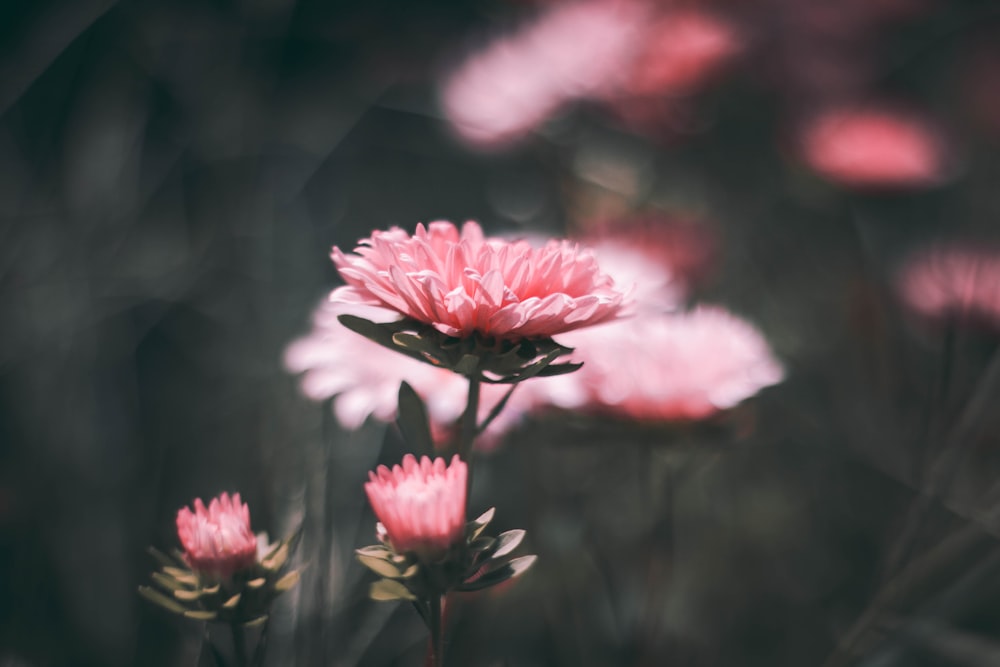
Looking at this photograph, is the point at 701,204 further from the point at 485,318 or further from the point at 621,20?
the point at 485,318

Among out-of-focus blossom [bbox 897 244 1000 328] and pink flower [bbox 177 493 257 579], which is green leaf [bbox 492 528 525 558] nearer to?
pink flower [bbox 177 493 257 579]

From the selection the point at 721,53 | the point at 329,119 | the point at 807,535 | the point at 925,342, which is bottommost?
the point at 807,535

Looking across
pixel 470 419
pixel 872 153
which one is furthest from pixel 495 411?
pixel 872 153

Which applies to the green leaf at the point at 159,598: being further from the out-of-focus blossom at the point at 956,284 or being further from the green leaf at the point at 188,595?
the out-of-focus blossom at the point at 956,284

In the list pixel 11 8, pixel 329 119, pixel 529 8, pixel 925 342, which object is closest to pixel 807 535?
pixel 925 342

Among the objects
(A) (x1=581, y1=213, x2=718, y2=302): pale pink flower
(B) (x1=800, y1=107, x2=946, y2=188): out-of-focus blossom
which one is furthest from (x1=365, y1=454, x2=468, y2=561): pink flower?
(B) (x1=800, y1=107, x2=946, y2=188): out-of-focus blossom

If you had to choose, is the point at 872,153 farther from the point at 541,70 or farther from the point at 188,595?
the point at 188,595
